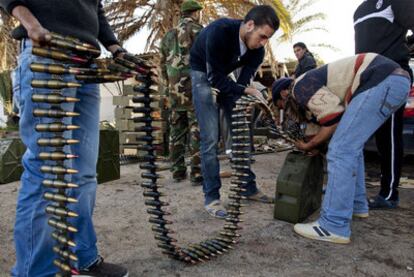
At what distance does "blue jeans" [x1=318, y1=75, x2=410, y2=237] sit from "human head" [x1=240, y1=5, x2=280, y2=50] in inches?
34.0

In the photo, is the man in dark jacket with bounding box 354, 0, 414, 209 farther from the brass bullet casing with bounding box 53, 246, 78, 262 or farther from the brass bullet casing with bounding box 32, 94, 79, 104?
the brass bullet casing with bounding box 32, 94, 79, 104

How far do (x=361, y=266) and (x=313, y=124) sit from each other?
1.21 metres

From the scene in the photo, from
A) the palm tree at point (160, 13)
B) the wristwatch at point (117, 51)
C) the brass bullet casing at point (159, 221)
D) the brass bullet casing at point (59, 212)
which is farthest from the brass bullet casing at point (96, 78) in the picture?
the palm tree at point (160, 13)

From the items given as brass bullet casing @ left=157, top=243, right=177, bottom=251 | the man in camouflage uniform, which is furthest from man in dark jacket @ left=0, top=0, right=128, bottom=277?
the man in camouflage uniform

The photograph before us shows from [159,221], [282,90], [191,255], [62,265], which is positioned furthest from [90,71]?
[282,90]

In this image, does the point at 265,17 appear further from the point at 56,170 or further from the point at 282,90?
the point at 56,170

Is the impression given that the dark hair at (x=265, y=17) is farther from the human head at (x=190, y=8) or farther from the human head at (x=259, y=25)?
the human head at (x=190, y=8)

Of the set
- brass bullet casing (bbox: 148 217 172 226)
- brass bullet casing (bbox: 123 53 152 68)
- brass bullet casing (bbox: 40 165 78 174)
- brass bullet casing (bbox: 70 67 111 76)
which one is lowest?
brass bullet casing (bbox: 148 217 172 226)

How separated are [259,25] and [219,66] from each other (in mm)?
471

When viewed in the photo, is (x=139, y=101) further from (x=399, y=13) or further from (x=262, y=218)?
(x=399, y=13)

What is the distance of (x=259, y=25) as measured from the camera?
9.45 feet

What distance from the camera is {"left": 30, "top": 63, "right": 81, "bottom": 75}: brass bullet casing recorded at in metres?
1.45

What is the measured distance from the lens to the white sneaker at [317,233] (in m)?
2.62

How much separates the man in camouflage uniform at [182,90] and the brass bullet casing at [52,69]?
3.05m
